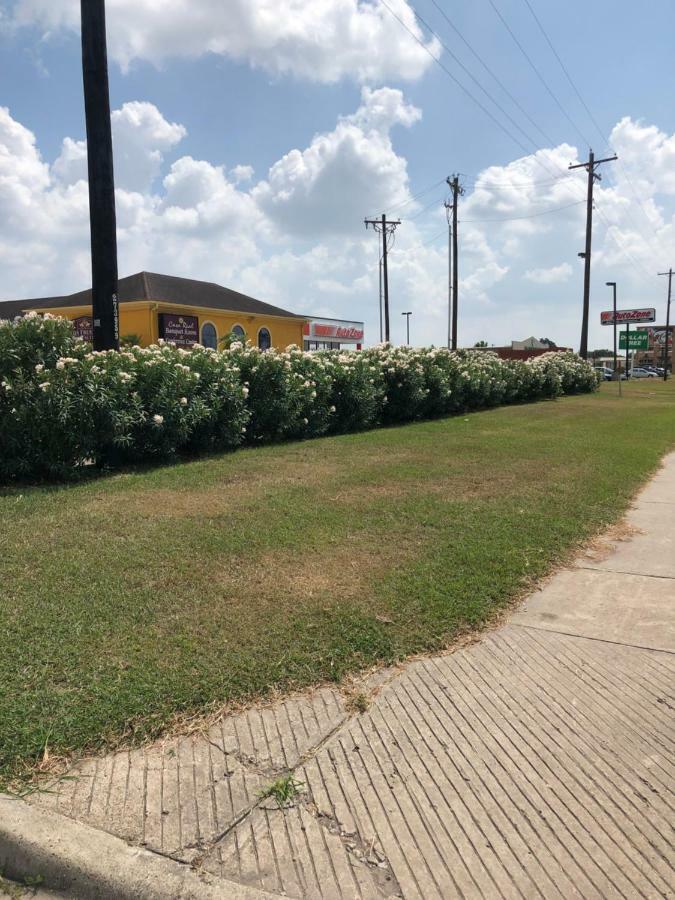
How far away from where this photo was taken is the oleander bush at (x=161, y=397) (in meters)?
7.22

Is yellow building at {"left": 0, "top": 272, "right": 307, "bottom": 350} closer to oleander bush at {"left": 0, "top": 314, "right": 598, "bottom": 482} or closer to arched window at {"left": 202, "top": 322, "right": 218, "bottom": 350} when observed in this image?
arched window at {"left": 202, "top": 322, "right": 218, "bottom": 350}

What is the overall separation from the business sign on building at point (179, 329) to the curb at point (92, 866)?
81.8 feet

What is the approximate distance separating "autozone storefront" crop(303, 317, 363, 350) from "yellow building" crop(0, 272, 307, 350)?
11548 mm

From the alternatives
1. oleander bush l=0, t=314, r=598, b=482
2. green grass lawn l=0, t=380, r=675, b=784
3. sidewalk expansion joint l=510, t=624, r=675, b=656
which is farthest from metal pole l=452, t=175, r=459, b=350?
sidewalk expansion joint l=510, t=624, r=675, b=656

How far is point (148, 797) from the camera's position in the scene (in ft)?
7.73

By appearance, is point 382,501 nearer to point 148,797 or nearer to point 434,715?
point 434,715

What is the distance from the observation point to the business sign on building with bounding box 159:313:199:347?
2631 centimetres

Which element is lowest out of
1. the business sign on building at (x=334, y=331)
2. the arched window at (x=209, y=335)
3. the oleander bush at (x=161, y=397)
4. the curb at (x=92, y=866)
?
the curb at (x=92, y=866)

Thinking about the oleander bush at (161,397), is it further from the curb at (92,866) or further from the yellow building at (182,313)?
the yellow building at (182,313)

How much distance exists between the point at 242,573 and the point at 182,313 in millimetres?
24687

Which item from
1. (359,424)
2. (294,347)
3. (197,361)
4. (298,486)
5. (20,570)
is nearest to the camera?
(20,570)

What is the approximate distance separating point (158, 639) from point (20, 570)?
1.52 metres

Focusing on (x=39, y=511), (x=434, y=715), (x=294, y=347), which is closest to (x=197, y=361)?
(x=294, y=347)

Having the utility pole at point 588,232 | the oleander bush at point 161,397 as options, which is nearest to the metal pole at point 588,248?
the utility pole at point 588,232
